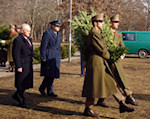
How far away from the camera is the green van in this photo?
2003cm

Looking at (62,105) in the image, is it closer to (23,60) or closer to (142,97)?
(23,60)

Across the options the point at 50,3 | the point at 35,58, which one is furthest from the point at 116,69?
the point at 50,3

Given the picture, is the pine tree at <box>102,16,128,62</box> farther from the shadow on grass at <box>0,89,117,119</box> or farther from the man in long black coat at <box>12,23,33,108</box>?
the man in long black coat at <box>12,23,33,108</box>

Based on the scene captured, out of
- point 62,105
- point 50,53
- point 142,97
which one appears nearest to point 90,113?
point 62,105

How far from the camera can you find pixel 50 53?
21.6 feet

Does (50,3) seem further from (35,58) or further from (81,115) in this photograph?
(81,115)

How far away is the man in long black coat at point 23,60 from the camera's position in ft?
18.4

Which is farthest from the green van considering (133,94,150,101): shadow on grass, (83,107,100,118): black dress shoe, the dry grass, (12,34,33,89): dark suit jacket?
(83,107,100,118): black dress shoe

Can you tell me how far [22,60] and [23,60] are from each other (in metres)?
0.02

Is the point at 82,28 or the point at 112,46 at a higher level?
the point at 82,28

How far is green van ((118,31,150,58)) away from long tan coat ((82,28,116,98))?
1569 cm

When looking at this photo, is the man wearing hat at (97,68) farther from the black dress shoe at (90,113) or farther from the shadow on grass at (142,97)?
the shadow on grass at (142,97)

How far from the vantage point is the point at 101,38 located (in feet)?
16.1

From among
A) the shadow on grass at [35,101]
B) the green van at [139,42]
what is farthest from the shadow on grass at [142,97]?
the green van at [139,42]
